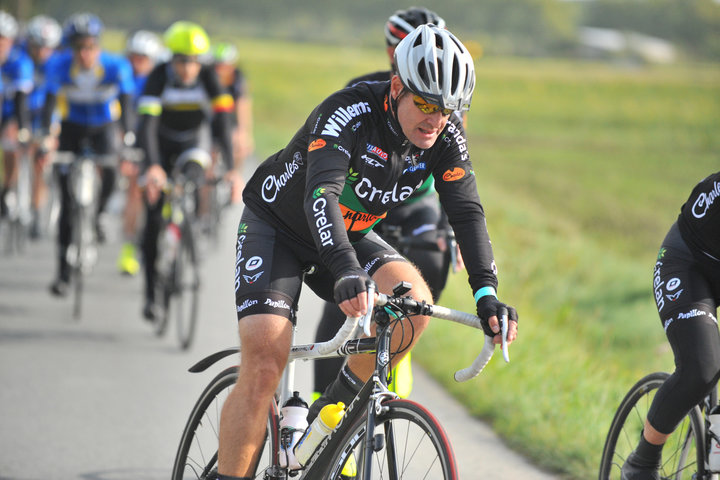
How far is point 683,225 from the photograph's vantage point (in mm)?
4062

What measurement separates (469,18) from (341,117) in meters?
189

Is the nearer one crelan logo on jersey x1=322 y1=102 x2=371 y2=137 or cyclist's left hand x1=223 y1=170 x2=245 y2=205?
crelan logo on jersey x1=322 y1=102 x2=371 y2=137

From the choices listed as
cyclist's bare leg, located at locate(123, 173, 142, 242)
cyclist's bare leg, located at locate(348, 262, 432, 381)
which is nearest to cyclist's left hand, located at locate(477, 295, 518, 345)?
cyclist's bare leg, located at locate(348, 262, 432, 381)

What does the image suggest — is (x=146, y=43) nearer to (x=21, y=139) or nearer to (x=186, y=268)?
(x=21, y=139)

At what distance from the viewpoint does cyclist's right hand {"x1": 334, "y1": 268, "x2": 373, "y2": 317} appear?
3059mm

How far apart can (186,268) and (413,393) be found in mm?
2563

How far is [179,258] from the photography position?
7.81 m

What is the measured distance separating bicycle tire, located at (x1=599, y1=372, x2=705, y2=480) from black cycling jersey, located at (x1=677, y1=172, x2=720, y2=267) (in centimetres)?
55

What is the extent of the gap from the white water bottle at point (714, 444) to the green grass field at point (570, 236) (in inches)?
48.2

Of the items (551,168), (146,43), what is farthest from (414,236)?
(551,168)

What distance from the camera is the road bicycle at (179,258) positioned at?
25.2 ft

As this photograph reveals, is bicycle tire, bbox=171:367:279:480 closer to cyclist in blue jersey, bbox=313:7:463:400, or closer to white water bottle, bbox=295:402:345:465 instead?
white water bottle, bbox=295:402:345:465

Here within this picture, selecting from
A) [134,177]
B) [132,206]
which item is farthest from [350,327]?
[132,206]

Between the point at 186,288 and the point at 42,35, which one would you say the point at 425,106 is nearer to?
the point at 186,288
